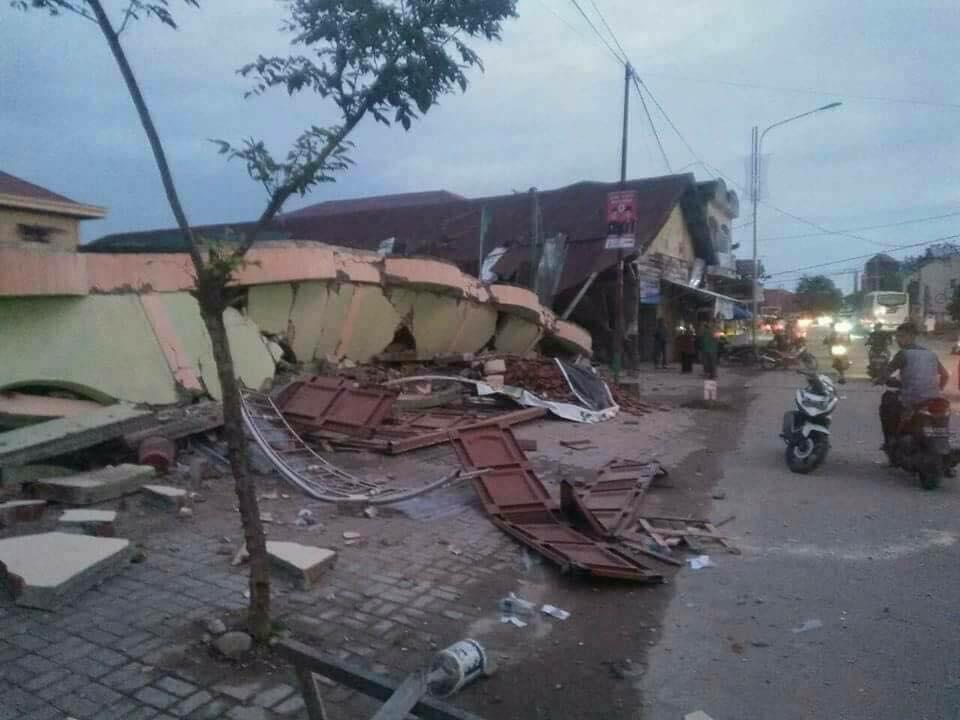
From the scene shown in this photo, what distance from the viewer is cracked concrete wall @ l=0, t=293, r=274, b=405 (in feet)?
26.6

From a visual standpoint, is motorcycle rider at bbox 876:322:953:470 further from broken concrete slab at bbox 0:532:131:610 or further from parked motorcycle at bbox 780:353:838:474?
broken concrete slab at bbox 0:532:131:610

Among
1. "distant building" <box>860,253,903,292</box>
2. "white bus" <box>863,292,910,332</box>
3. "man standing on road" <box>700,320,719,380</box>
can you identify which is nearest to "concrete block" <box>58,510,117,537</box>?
"man standing on road" <box>700,320,719,380</box>

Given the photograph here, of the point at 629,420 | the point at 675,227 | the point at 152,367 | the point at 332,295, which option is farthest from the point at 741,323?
the point at 152,367

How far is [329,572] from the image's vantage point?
17.2ft

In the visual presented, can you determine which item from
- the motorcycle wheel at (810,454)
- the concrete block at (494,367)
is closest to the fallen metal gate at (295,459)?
the concrete block at (494,367)

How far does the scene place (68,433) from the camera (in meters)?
7.03

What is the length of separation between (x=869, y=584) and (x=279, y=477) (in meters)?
5.28

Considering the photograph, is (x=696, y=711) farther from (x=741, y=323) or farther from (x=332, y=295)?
(x=741, y=323)

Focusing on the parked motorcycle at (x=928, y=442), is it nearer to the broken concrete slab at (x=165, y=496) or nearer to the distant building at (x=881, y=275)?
the broken concrete slab at (x=165, y=496)

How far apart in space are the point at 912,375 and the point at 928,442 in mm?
766

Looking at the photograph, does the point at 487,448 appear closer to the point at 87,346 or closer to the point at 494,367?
the point at 87,346

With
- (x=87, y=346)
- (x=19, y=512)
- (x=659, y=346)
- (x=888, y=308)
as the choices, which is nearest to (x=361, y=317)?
(x=87, y=346)

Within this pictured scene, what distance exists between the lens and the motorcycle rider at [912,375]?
8359mm

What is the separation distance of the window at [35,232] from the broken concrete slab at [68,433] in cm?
1134
